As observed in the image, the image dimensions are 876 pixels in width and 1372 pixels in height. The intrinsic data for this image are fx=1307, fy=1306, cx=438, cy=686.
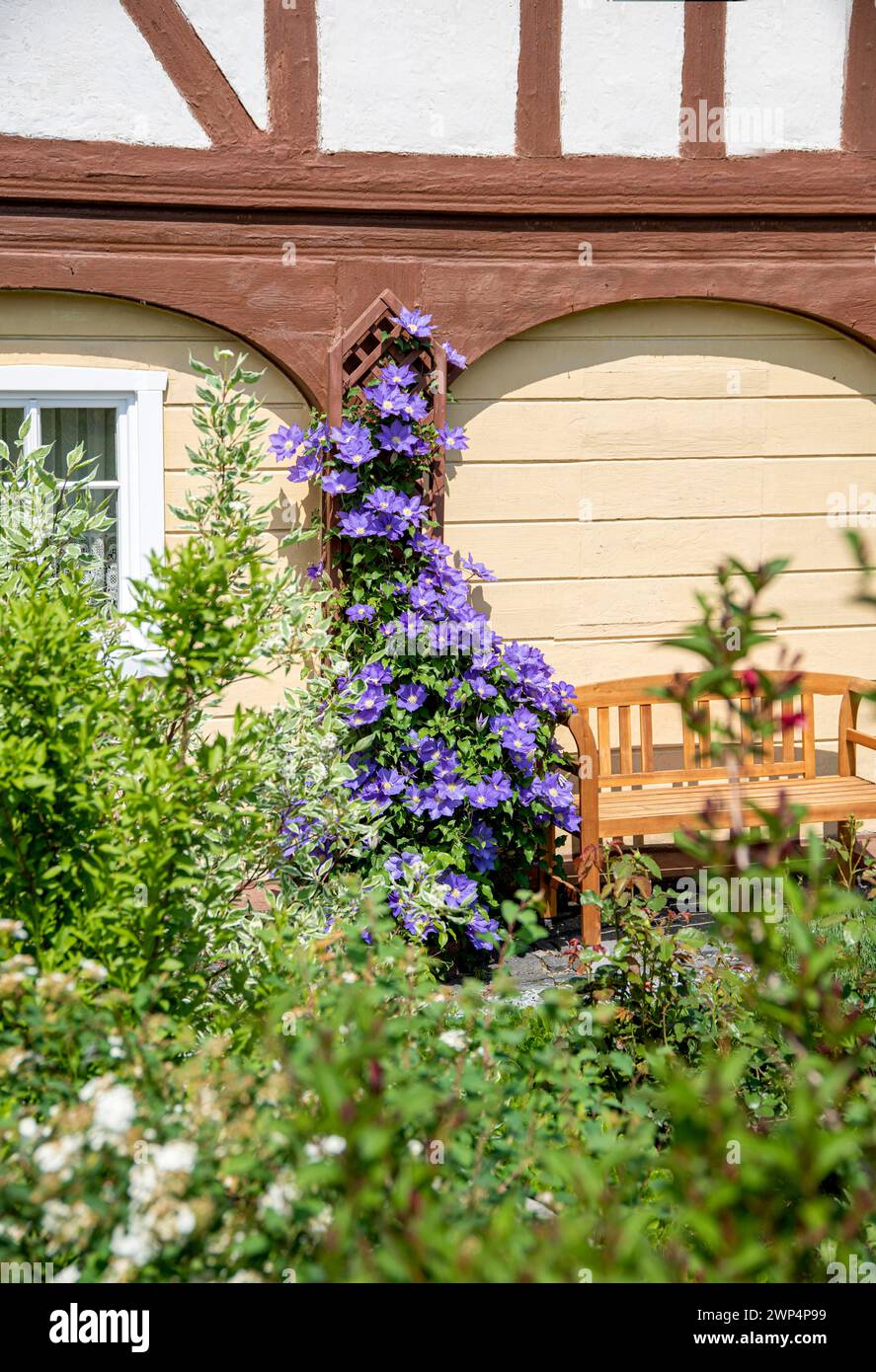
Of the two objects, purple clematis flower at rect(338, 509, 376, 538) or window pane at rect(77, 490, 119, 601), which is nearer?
purple clematis flower at rect(338, 509, 376, 538)

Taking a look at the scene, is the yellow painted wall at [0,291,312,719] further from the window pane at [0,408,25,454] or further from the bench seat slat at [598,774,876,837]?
the bench seat slat at [598,774,876,837]

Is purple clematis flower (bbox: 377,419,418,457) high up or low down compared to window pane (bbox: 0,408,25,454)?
down

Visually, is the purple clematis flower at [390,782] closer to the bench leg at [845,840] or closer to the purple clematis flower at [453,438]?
the purple clematis flower at [453,438]

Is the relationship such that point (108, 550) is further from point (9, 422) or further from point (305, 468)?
point (305, 468)

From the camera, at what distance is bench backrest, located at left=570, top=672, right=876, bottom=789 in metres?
5.25

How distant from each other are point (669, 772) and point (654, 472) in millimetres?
1266

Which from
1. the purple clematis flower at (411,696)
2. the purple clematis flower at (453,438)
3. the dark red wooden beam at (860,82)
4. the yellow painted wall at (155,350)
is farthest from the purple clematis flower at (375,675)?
the dark red wooden beam at (860,82)

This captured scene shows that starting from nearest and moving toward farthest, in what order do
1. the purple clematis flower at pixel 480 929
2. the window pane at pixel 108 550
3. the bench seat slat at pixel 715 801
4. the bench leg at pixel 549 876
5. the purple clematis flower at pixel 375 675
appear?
the purple clematis flower at pixel 480 929
the purple clematis flower at pixel 375 675
the bench seat slat at pixel 715 801
the bench leg at pixel 549 876
the window pane at pixel 108 550

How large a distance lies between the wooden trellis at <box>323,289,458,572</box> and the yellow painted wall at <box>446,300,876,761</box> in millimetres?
231

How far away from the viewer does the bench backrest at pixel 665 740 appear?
5.25 meters

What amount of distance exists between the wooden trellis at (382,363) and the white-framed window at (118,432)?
25.7 inches

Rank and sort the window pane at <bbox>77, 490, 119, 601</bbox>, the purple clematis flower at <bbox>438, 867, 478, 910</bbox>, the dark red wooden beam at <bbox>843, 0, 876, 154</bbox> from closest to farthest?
the purple clematis flower at <bbox>438, 867, 478, 910</bbox> → the window pane at <bbox>77, 490, 119, 601</bbox> → the dark red wooden beam at <bbox>843, 0, 876, 154</bbox>

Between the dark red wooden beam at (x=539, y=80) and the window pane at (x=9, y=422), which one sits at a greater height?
the dark red wooden beam at (x=539, y=80)

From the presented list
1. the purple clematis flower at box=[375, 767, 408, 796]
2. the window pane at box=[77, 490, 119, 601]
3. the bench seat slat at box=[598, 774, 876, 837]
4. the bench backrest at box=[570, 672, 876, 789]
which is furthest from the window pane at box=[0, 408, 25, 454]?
the bench seat slat at box=[598, 774, 876, 837]
